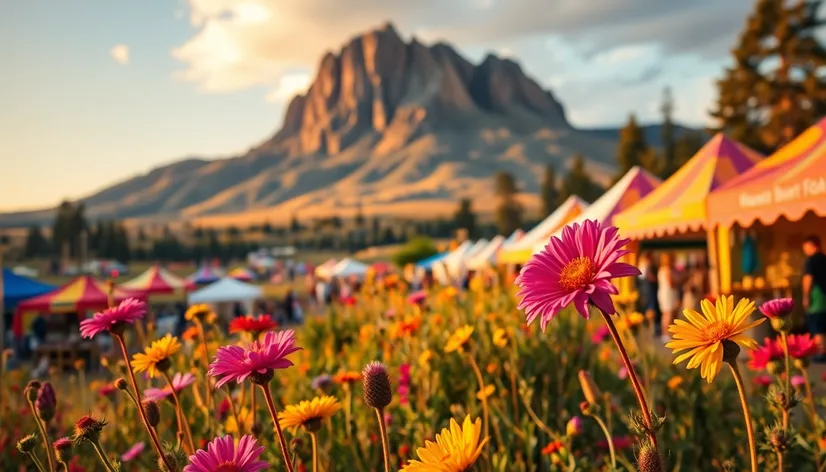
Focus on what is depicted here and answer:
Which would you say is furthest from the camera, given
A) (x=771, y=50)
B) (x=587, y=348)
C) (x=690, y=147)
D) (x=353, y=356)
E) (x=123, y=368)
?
(x=690, y=147)

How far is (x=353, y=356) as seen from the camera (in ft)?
16.5

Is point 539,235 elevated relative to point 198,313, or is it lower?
lower

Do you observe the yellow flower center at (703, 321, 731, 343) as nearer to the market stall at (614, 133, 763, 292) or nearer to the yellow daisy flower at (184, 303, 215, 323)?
the yellow daisy flower at (184, 303, 215, 323)

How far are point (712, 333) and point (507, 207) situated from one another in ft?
249

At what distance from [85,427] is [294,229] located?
117 metres

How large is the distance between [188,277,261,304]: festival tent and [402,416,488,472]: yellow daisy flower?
792 inches

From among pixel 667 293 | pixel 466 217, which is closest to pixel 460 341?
pixel 667 293

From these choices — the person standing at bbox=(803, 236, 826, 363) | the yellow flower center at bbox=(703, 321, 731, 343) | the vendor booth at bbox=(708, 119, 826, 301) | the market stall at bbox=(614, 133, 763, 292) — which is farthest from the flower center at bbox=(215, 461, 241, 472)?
the market stall at bbox=(614, 133, 763, 292)

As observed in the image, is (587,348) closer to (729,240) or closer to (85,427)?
(85,427)

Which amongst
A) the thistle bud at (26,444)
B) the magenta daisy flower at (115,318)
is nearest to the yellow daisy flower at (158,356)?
the magenta daisy flower at (115,318)

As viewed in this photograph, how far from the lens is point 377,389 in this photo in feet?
3.97

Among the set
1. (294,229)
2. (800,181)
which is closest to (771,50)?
(800,181)

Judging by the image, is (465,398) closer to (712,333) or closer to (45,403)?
(45,403)

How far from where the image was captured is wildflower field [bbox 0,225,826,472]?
3.59ft
